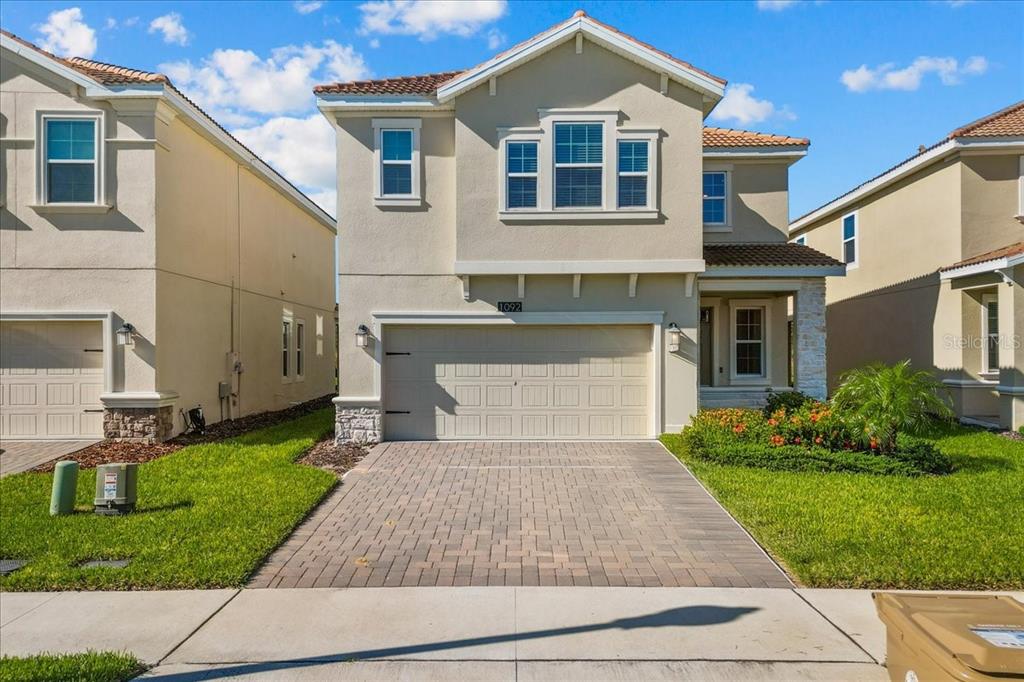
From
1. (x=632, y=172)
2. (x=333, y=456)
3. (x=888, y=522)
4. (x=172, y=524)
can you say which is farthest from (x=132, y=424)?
(x=888, y=522)

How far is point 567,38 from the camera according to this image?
43.0 feet

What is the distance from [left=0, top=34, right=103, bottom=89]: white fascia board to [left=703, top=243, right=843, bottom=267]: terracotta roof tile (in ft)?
42.3

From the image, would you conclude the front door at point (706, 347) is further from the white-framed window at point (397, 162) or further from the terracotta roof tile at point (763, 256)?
the white-framed window at point (397, 162)

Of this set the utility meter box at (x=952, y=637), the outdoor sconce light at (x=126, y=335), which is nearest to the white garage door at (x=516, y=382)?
the outdoor sconce light at (x=126, y=335)

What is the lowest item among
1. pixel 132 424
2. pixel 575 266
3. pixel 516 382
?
pixel 132 424

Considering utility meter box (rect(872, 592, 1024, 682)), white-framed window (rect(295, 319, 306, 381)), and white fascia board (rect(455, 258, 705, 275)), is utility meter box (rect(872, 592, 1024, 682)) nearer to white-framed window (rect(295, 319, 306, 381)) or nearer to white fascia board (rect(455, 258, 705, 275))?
white fascia board (rect(455, 258, 705, 275))

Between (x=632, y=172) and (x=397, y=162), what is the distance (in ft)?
15.4

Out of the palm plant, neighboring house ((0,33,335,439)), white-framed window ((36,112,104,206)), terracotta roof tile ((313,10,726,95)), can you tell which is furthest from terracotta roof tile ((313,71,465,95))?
the palm plant

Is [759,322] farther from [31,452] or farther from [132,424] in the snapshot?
[31,452]

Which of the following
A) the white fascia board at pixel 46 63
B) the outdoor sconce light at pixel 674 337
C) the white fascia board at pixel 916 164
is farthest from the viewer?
the white fascia board at pixel 916 164

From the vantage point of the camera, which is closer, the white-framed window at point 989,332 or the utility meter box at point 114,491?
Result: the utility meter box at point 114,491

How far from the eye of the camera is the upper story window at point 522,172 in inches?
523

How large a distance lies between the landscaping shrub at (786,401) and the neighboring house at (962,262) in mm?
4447

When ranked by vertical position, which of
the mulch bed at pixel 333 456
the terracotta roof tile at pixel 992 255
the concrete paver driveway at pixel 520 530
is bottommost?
the concrete paver driveway at pixel 520 530
